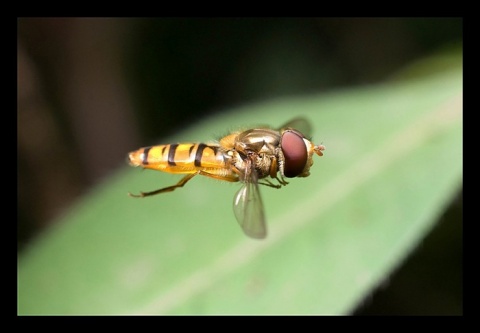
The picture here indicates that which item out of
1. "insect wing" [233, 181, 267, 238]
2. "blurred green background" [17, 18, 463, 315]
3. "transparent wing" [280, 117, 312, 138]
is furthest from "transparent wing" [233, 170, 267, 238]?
"blurred green background" [17, 18, 463, 315]

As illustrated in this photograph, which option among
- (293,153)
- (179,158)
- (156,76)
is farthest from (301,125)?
(156,76)

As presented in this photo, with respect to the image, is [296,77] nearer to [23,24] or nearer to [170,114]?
[170,114]

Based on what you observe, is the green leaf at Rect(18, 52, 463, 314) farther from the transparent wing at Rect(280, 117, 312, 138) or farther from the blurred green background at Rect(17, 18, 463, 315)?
the blurred green background at Rect(17, 18, 463, 315)

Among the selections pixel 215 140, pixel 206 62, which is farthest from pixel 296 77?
pixel 215 140

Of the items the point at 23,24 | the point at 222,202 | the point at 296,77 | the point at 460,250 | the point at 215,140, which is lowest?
the point at 460,250

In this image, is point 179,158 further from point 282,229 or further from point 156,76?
point 156,76

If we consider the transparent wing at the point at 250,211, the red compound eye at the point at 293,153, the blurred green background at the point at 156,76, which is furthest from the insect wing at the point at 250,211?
the blurred green background at the point at 156,76
